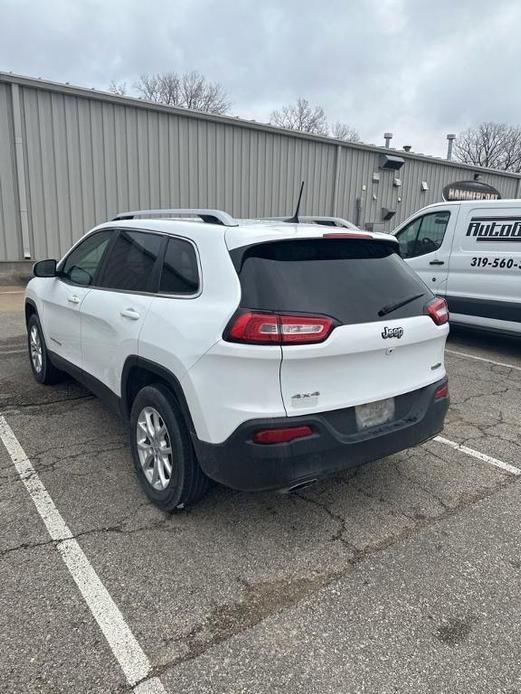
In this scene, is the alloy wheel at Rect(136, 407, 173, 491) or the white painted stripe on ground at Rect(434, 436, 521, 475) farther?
the white painted stripe on ground at Rect(434, 436, 521, 475)

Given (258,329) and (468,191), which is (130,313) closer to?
(258,329)

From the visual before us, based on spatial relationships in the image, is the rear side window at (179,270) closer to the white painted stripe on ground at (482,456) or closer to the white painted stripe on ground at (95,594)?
the white painted stripe on ground at (95,594)

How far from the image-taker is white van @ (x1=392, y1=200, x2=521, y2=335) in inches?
273

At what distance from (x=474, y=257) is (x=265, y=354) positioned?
594cm

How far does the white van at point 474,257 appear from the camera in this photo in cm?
693

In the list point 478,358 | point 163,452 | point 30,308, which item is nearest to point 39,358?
point 30,308

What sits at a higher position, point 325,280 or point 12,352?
point 325,280

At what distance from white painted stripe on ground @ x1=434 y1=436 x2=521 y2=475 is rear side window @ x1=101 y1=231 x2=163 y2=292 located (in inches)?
107

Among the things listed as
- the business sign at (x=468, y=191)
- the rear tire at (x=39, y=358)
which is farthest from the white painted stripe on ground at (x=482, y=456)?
the business sign at (x=468, y=191)

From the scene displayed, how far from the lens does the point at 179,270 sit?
3.05 meters

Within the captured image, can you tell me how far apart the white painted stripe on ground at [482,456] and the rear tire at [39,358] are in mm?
3693

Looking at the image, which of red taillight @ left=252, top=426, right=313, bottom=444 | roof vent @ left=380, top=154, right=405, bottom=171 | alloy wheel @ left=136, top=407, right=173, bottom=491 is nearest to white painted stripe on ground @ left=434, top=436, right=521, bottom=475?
red taillight @ left=252, top=426, right=313, bottom=444

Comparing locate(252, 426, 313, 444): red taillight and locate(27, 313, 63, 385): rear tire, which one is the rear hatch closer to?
locate(252, 426, 313, 444): red taillight

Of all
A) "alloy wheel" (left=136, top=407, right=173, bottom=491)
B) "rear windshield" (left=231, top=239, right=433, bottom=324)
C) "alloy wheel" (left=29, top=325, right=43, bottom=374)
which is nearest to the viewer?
"rear windshield" (left=231, top=239, right=433, bottom=324)
